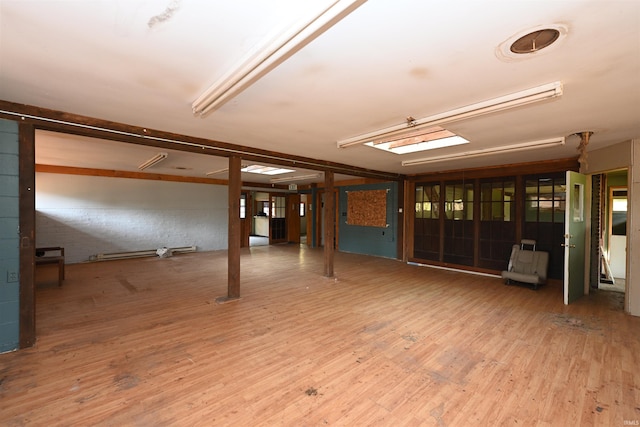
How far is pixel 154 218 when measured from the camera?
7.98 meters

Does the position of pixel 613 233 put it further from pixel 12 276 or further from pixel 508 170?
pixel 12 276

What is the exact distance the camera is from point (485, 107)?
8.08ft

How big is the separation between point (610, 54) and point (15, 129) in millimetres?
4867

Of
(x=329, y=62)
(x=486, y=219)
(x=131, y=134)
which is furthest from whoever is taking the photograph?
(x=486, y=219)

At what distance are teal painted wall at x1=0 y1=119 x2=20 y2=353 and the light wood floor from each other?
266 mm

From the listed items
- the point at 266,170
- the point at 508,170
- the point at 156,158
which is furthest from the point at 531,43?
the point at 266,170

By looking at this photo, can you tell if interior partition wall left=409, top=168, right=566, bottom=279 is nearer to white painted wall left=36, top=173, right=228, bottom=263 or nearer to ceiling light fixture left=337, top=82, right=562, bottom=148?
ceiling light fixture left=337, top=82, right=562, bottom=148

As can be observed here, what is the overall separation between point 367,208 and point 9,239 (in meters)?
7.37

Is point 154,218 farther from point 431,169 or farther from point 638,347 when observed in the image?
point 638,347

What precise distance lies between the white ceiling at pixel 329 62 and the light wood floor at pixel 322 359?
2393 millimetres

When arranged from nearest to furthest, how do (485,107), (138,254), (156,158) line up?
(485,107) → (156,158) → (138,254)

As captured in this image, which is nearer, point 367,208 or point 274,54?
point 274,54

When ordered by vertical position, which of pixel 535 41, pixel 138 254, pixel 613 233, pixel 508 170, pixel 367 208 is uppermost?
pixel 535 41

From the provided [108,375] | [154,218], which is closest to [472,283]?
[108,375]
